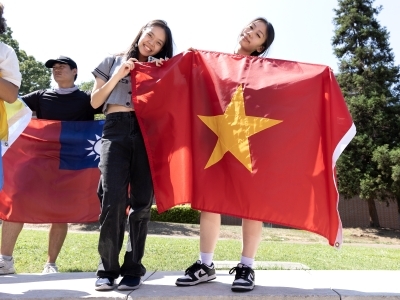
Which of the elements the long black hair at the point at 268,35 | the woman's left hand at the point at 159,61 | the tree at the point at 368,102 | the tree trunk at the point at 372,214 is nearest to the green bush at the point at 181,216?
the tree at the point at 368,102

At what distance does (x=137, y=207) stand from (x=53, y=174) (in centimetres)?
171

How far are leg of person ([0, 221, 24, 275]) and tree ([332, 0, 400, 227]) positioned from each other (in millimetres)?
21524

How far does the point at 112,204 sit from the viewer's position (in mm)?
3145

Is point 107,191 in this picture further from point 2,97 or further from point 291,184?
point 291,184

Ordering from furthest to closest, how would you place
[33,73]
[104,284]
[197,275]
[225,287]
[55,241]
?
1. [33,73]
2. [55,241]
3. [197,275]
4. [225,287]
5. [104,284]

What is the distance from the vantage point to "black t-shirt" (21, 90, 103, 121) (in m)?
4.54

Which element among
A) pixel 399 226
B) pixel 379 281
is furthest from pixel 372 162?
pixel 379 281

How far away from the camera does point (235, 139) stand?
3.34m

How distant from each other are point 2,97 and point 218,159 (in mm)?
1567

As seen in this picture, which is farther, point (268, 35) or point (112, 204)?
point (268, 35)

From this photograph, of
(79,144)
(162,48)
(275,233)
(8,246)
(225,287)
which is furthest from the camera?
(275,233)

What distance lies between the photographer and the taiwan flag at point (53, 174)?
14.6ft

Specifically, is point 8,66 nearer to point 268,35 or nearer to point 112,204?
point 112,204

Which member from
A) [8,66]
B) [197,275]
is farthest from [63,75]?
[197,275]
